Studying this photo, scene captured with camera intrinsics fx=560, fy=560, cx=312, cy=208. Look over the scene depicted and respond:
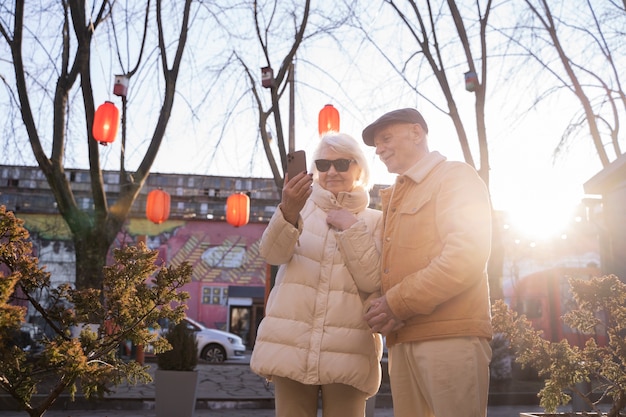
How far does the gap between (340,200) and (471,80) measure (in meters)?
7.88

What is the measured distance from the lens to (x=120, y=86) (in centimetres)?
869

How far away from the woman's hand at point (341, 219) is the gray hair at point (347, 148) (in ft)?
0.89

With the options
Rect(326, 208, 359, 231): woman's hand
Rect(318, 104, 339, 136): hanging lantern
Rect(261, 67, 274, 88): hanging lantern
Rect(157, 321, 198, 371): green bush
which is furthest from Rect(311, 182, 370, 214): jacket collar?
Rect(261, 67, 274, 88): hanging lantern

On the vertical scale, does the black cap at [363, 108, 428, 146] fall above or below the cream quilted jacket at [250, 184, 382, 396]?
above

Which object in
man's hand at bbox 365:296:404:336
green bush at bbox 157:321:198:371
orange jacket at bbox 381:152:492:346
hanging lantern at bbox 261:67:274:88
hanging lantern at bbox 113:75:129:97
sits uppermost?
hanging lantern at bbox 261:67:274:88

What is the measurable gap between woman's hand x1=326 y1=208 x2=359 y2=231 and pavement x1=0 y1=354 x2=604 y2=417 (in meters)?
5.40

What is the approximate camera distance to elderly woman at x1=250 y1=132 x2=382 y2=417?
2.26 m

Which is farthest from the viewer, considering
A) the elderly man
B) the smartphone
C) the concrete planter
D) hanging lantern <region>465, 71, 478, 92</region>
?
hanging lantern <region>465, 71, 478, 92</region>

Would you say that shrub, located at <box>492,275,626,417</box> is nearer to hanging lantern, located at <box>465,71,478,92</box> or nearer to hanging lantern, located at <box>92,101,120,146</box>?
hanging lantern, located at <box>465,71,478,92</box>

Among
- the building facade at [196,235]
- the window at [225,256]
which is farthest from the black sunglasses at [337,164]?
the window at [225,256]

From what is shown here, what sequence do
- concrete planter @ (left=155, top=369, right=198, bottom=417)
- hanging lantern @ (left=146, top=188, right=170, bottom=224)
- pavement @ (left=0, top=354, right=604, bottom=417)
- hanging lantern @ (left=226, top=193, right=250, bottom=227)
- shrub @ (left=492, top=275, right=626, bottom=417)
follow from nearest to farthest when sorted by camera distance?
1. shrub @ (left=492, top=275, right=626, bottom=417)
2. concrete planter @ (left=155, top=369, right=198, bottom=417)
3. pavement @ (left=0, top=354, right=604, bottom=417)
4. hanging lantern @ (left=146, top=188, right=170, bottom=224)
5. hanging lantern @ (left=226, top=193, right=250, bottom=227)

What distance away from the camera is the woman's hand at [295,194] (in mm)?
2307

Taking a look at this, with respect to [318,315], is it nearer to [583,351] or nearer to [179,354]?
[583,351]

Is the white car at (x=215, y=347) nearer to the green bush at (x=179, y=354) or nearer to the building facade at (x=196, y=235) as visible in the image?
the building facade at (x=196, y=235)
